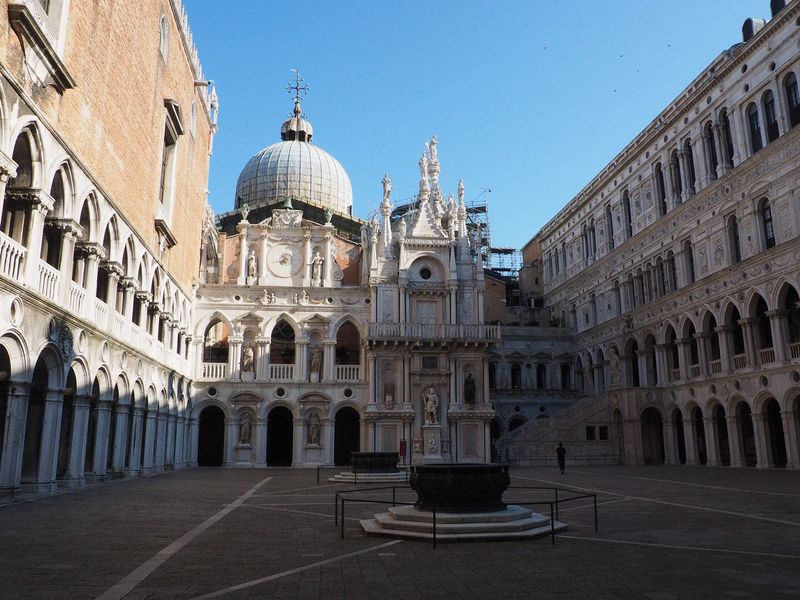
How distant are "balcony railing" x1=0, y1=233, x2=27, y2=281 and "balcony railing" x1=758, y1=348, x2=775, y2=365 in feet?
90.9

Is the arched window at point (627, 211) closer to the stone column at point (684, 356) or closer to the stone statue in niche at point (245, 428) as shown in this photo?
the stone column at point (684, 356)

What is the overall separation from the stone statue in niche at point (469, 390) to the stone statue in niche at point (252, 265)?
44.1 ft

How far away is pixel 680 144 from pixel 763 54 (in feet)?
22.8

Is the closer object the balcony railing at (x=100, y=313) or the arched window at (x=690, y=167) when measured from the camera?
the balcony railing at (x=100, y=313)

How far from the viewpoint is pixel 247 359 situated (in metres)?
38.9

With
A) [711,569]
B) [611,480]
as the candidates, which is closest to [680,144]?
[611,480]

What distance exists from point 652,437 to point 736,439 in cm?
746

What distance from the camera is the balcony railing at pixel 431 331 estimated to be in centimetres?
3841

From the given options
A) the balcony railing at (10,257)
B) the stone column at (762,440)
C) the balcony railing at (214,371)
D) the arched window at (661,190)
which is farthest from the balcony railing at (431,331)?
the balcony railing at (10,257)

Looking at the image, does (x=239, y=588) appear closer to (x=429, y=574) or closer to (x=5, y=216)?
(x=429, y=574)

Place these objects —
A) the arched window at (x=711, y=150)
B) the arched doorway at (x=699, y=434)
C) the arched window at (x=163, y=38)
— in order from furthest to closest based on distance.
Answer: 1. the arched doorway at (x=699, y=434)
2. the arched window at (x=711, y=150)
3. the arched window at (x=163, y=38)

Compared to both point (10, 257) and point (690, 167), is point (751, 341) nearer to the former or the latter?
point (690, 167)

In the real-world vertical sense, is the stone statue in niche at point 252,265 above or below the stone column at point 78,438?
above

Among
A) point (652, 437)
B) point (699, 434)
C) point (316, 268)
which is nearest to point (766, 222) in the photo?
point (699, 434)
